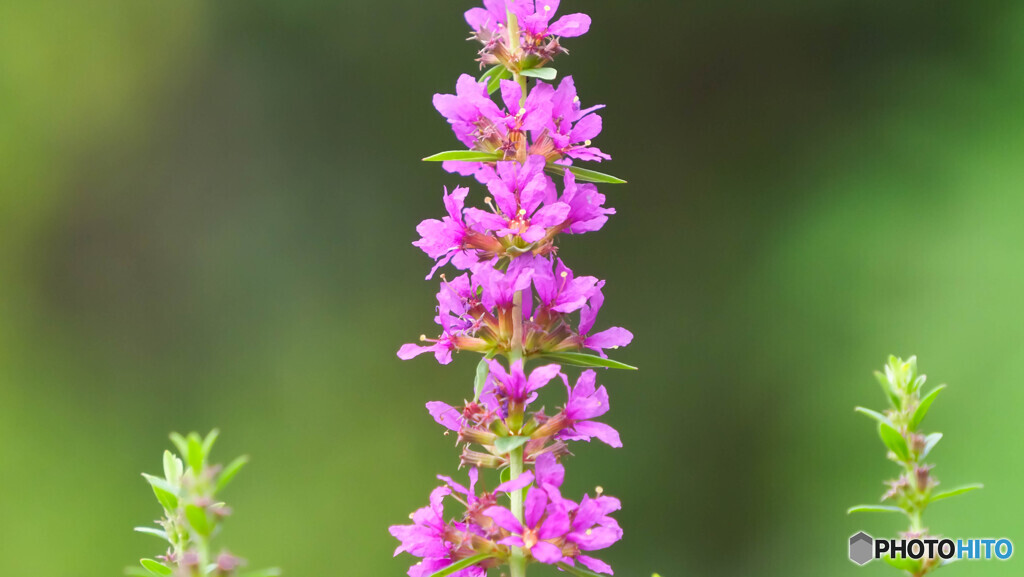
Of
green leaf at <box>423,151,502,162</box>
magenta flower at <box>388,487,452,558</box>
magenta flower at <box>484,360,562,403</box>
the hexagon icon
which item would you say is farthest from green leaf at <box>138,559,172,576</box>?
the hexagon icon

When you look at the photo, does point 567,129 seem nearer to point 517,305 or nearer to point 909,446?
point 517,305

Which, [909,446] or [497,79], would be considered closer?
[909,446]

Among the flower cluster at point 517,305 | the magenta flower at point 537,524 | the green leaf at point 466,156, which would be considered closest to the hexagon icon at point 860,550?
the flower cluster at point 517,305

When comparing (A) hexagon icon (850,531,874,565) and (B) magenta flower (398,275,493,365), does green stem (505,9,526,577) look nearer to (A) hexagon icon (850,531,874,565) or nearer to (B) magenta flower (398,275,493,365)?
(B) magenta flower (398,275,493,365)

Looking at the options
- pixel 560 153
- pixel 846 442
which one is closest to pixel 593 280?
pixel 560 153

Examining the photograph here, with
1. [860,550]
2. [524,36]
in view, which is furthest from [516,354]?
[860,550]

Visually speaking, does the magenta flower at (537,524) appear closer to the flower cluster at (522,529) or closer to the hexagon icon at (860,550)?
the flower cluster at (522,529)

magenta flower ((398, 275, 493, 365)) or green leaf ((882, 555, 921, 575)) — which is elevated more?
magenta flower ((398, 275, 493, 365))
